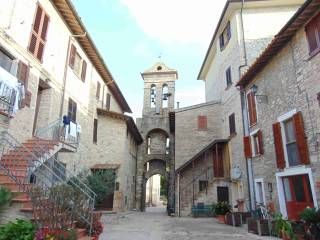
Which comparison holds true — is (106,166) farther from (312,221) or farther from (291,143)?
(312,221)

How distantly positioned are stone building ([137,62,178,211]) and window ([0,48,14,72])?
1805 centimetres

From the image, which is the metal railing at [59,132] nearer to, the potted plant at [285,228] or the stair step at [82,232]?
the stair step at [82,232]

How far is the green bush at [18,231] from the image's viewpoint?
5.34 meters

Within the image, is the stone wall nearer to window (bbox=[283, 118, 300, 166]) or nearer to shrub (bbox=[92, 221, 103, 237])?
window (bbox=[283, 118, 300, 166])

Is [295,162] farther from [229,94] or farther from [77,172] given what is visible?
[77,172]

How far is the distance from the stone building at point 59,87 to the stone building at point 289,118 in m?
8.30

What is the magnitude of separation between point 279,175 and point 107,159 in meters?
11.2

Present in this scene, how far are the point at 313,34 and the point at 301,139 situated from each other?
360 cm

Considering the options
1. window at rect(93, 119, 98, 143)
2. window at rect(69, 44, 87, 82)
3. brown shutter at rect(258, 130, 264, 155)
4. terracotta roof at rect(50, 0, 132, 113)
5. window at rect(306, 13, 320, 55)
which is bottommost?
brown shutter at rect(258, 130, 264, 155)

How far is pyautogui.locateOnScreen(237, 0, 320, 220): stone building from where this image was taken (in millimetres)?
8773

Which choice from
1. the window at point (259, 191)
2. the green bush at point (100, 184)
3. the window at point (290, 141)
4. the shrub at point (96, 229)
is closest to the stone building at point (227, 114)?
the window at point (259, 191)

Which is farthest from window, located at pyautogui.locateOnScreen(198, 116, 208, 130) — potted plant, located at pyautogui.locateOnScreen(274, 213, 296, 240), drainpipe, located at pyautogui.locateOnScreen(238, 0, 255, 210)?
potted plant, located at pyautogui.locateOnScreen(274, 213, 296, 240)

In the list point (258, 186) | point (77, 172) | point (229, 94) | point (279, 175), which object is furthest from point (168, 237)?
point (229, 94)

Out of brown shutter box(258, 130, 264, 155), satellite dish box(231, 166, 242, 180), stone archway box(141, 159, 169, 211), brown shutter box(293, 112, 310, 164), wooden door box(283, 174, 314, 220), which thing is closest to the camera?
brown shutter box(293, 112, 310, 164)
